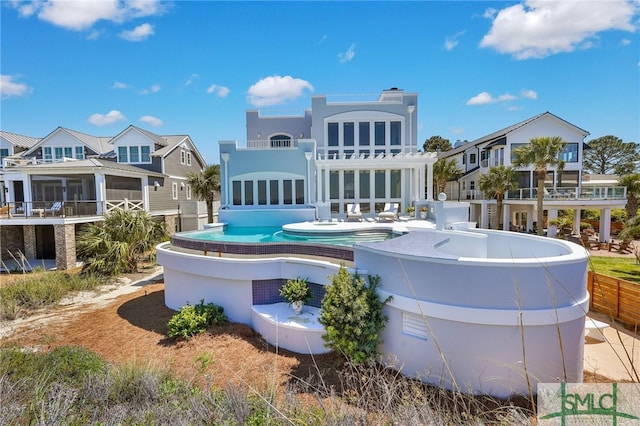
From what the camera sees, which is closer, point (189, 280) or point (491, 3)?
point (491, 3)

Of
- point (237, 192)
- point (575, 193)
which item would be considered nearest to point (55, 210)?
point (237, 192)

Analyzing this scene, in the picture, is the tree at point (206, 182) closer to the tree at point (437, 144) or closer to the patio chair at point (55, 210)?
the patio chair at point (55, 210)

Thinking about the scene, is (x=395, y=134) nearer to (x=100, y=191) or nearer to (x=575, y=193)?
(x=575, y=193)

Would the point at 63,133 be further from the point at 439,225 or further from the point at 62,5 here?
the point at 439,225

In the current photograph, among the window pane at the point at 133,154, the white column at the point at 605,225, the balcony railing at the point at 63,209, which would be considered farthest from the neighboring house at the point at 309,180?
the white column at the point at 605,225

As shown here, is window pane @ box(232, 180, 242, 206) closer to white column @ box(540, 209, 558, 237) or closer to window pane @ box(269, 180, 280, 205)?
window pane @ box(269, 180, 280, 205)

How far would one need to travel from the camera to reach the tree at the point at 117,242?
16.3m

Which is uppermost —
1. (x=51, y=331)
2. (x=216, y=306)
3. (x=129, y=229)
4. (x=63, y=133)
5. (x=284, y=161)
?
(x=63, y=133)

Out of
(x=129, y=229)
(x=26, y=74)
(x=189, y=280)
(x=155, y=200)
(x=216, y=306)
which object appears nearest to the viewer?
(x=216, y=306)

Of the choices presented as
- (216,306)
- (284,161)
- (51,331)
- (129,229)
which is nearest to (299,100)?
(284,161)

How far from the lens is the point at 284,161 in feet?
68.1

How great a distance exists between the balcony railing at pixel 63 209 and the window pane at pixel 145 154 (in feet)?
14.0

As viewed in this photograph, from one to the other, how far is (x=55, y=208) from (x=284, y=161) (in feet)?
45.7

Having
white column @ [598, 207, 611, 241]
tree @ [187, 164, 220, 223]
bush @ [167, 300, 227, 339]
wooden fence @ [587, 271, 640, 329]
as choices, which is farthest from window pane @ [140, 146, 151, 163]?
white column @ [598, 207, 611, 241]
